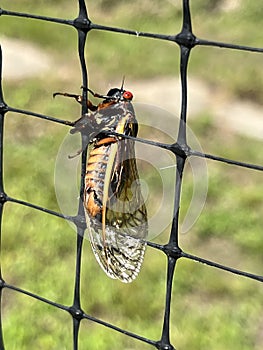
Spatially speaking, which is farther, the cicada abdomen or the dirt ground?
the dirt ground

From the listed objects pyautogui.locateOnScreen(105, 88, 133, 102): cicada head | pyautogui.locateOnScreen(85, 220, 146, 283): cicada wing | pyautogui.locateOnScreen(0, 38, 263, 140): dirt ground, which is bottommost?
pyautogui.locateOnScreen(85, 220, 146, 283): cicada wing

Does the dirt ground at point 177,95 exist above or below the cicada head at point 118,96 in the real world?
above

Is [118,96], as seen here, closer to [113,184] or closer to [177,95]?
[113,184]

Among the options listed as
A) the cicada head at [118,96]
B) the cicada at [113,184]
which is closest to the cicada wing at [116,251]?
the cicada at [113,184]

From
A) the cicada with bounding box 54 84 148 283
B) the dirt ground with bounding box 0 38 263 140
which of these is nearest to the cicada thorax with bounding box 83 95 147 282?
the cicada with bounding box 54 84 148 283

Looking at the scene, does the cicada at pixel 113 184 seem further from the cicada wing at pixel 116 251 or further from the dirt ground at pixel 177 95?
the dirt ground at pixel 177 95

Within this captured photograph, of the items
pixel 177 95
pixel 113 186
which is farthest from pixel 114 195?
pixel 177 95

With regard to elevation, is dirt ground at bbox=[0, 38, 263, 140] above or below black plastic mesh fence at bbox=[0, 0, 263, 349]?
above

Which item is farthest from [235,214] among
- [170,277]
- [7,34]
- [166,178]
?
[7,34]

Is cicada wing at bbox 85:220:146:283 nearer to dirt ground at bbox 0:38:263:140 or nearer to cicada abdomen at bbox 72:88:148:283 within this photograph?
cicada abdomen at bbox 72:88:148:283
